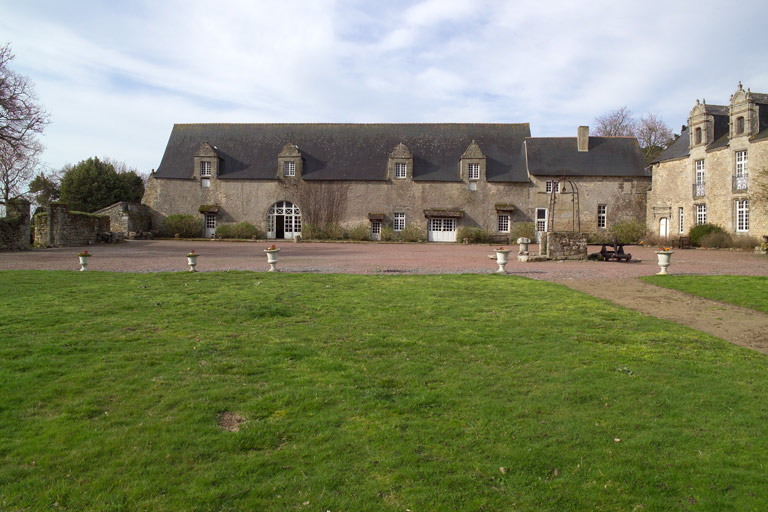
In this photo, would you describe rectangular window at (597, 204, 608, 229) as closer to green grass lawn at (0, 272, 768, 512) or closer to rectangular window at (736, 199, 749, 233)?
rectangular window at (736, 199, 749, 233)

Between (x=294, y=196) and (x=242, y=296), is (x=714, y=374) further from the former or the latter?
(x=294, y=196)

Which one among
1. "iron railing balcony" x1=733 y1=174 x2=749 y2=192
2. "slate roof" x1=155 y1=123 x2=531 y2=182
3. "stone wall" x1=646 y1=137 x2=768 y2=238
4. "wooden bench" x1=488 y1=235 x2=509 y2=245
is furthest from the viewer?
"slate roof" x1=155 y1=123 x2=531 y2=182

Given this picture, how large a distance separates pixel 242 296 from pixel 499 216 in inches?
1123

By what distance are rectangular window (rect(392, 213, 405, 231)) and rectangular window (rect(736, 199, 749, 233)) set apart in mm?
19709

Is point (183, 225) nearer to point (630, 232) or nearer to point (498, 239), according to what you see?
point (498, 239)

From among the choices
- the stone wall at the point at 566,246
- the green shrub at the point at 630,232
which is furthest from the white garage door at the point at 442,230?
the stone wall at the point at 566,246

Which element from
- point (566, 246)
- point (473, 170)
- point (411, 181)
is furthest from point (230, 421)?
point (473, 170)

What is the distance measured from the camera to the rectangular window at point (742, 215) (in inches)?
1067

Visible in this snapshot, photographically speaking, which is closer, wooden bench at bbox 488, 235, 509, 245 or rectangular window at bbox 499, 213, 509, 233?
wooden bench at bbox 488, 235, 509, 245

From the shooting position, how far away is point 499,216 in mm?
35156

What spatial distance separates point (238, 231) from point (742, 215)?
30.5 metres

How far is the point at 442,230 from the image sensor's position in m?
35.5

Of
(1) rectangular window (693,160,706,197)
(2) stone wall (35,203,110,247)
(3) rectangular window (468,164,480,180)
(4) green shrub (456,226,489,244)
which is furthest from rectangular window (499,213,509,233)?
(2) stone wall (35,203,110,247)

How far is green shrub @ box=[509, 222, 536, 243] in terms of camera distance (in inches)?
1337
